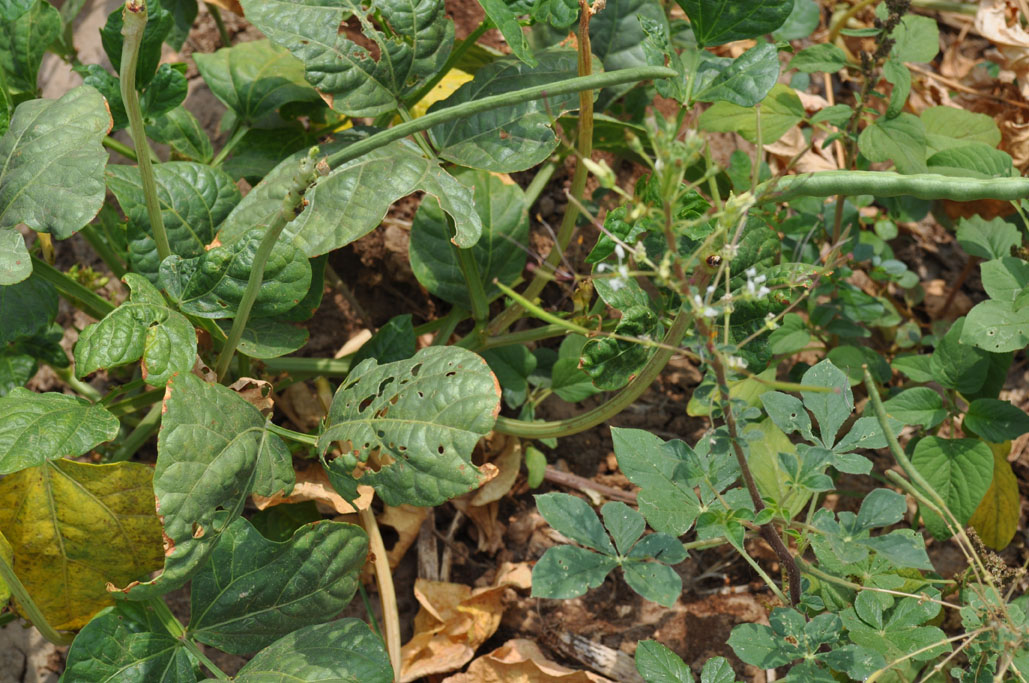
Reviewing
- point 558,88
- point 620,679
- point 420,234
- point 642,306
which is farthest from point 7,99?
point 620,679

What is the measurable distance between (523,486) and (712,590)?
546 mm

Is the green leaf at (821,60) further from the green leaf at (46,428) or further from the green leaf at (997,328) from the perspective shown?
the green leaf at (46,428)

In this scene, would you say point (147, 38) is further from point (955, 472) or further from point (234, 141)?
point (955, 472)

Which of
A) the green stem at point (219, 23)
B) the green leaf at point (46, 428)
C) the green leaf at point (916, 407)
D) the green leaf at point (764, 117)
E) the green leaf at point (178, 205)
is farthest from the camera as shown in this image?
the green stem at point (219, 23)

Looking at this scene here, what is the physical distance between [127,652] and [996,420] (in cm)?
191

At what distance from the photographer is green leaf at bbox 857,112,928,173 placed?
80.4 inches

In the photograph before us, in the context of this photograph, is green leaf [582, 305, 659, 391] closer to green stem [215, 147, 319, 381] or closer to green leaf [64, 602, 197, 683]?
green stem [215, 147, 319, 381]

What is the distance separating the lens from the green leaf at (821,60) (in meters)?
2.15

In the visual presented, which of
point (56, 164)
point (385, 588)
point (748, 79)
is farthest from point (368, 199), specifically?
point (385, 588)

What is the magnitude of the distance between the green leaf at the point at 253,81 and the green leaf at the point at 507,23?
75 centimetres

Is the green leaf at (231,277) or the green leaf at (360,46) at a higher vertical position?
the green leaf at (360,46)

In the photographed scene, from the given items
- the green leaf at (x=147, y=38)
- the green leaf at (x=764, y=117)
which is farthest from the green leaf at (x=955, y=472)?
the green leaf at (x=147, y=38)

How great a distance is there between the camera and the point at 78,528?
173cm

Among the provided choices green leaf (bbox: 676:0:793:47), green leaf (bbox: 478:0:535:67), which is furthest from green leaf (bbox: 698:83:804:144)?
green leaf (bbox: 478:0:535:67)
